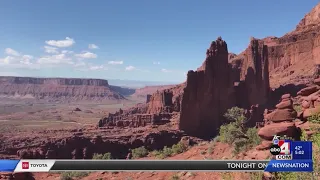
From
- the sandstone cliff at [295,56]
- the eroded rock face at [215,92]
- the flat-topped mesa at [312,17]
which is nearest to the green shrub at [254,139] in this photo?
the eroded rock face at [215,92]

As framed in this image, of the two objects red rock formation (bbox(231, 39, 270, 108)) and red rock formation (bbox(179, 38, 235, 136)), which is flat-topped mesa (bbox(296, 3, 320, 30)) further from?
red rock formation (bbox(179, 38, 235, 136))

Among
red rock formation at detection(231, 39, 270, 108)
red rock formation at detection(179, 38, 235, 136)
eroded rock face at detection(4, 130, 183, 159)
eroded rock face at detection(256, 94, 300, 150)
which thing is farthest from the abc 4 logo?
red rock formation at detection(231, 39, 270, 108)

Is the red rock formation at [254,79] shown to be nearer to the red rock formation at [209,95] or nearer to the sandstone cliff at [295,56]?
the red rock formation at [209,95]

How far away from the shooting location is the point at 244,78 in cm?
7931

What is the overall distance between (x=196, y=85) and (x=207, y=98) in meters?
4.16

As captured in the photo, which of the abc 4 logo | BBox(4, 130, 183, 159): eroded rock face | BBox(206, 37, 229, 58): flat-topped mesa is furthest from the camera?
BBox(206, 37, 229, 58): flat-topped mesa

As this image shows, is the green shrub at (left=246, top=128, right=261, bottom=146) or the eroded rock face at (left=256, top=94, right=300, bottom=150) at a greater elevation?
the eroded rock face at (left=256, top=94, right=300, bottom=150)

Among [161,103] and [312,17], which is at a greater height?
[312,17]

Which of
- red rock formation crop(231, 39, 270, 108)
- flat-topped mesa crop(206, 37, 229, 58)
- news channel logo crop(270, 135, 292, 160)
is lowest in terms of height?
news channel logo crop(270, 135, 292, 160)

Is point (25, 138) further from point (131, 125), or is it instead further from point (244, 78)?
point (244, 78)

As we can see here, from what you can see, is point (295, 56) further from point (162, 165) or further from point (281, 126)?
point (162, 165)

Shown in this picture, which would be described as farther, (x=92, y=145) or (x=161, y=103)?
(x=161, y=103)

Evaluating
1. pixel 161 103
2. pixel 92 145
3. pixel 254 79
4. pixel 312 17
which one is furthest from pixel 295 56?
pixel 92 145

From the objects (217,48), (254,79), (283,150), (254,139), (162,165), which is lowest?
(254,139)
